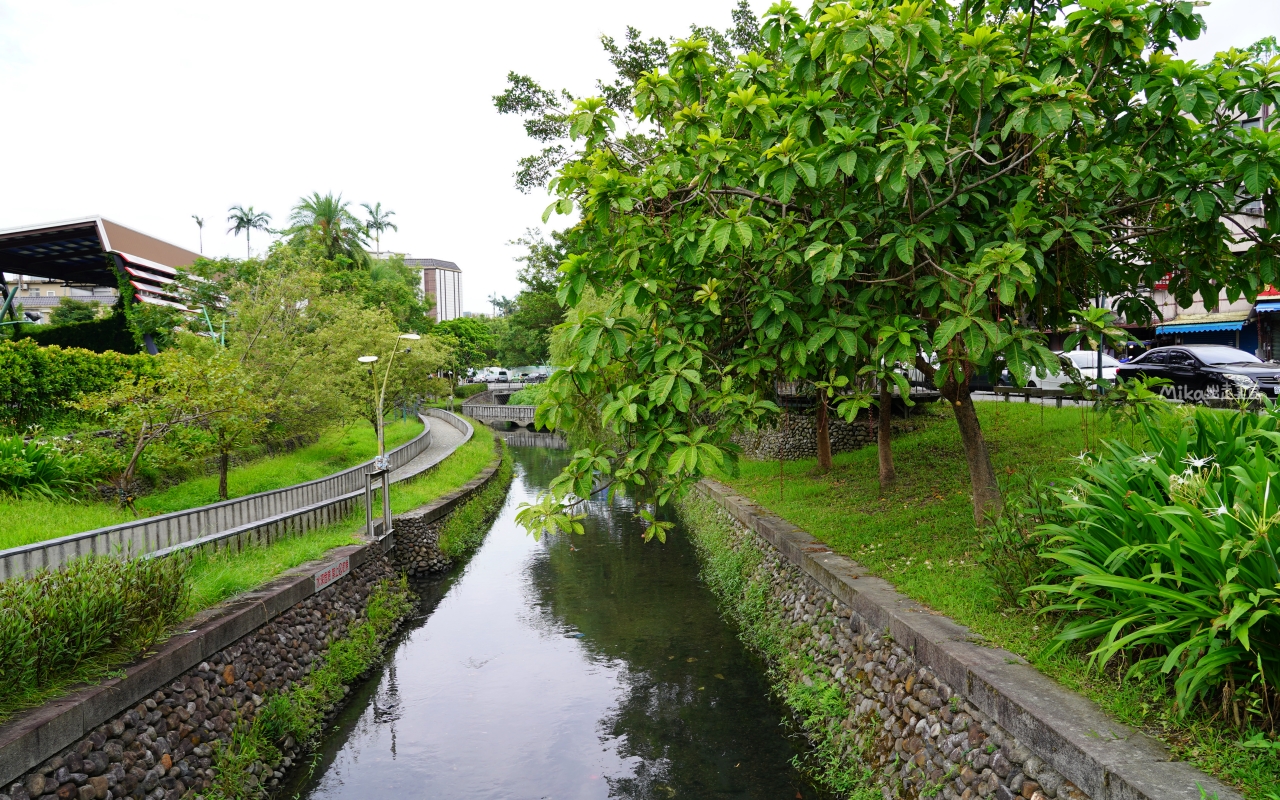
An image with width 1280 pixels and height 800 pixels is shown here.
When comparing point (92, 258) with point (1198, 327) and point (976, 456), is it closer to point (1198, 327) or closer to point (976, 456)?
point (976, 456)

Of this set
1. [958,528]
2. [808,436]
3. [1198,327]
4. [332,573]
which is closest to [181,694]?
[332,573]

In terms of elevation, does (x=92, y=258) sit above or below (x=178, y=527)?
above

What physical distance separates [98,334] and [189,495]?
18.5 meters

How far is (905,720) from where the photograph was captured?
5949mm

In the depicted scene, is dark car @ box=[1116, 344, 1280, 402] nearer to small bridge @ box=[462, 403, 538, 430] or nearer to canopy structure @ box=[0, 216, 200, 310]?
canopy structure @ box=[0, 216, 200, 310]

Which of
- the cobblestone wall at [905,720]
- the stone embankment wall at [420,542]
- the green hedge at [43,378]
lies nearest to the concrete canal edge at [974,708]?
the cobblestone wall at [905,720]

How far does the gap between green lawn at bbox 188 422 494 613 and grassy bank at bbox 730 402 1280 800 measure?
6838mm

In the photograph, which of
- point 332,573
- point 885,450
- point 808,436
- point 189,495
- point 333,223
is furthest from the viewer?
point 333,223

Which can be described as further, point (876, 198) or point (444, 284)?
point (444, 284)

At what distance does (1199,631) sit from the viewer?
152 inches

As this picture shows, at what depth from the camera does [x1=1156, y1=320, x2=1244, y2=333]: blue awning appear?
Answer: 82.2 feet

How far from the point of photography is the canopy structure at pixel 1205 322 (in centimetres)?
2500

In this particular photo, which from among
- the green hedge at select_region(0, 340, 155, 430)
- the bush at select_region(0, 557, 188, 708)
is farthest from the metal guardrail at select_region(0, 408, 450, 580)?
the green hedge at select_region(0, 340, 155, 430)

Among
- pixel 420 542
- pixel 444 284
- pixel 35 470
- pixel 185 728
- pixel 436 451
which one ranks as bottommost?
pixel 420 542
